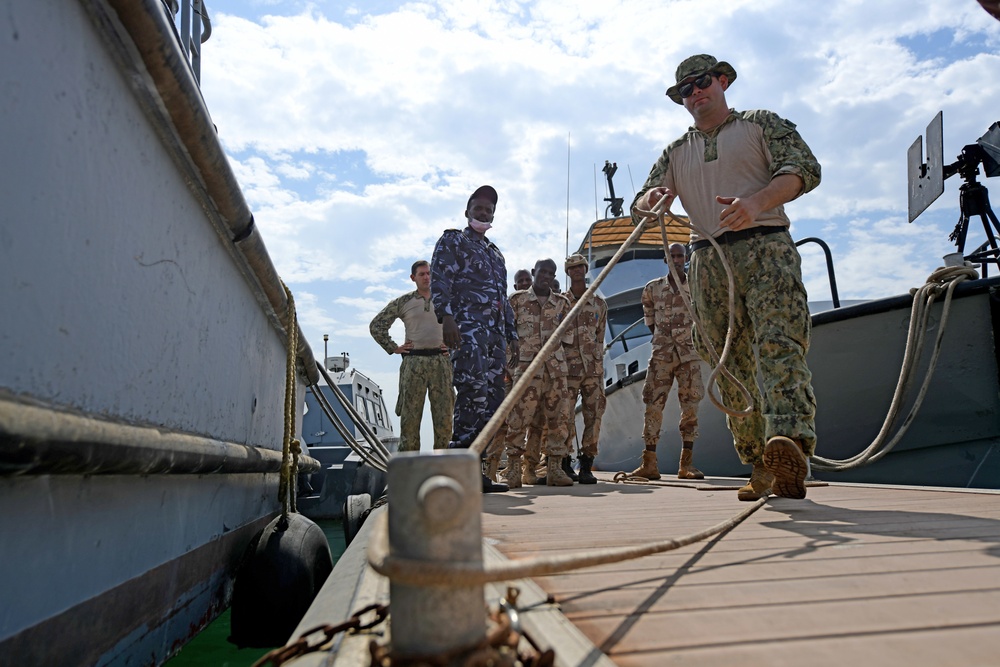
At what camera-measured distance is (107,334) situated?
1647mm

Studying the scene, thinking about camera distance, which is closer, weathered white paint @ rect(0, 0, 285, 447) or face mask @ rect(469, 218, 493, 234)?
weathered white paint @ rect(0, 0, 285, 447)

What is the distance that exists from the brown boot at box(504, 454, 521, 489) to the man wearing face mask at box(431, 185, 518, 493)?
2.26ft

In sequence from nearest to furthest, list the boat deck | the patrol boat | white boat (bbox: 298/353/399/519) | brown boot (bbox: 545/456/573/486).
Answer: the boat deck, the patrol boat, brown boot (bbox: 545/456/573/486), white boat (bbox: 298/353/399/519)

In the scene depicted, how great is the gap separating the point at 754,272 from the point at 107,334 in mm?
2467

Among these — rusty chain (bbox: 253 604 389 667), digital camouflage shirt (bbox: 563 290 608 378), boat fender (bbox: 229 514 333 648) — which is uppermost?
digital camouflage shirt (bbox: 563 290 608 378)

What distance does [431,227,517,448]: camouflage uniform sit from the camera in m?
4.44

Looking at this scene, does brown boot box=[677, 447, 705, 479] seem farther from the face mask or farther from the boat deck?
the boat deck

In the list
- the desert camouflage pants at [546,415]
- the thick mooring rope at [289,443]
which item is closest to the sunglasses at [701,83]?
the thick mooring rope at [289,443]

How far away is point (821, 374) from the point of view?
17.6 feet

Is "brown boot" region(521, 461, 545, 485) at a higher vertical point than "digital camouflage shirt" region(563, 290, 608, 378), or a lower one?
lower

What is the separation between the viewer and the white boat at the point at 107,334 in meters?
1.29

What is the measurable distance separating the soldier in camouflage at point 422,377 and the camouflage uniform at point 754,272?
2940mm

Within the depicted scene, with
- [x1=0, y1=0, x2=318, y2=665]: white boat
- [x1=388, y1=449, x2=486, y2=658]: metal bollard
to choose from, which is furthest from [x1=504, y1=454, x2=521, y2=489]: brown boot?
[x1=388, y1=449, x2=486, y2=658]: metal bollard

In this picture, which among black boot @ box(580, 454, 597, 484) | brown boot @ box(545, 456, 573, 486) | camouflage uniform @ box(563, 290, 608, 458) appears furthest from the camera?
camouflage uniform @ box(563, 290, 608, 458)
